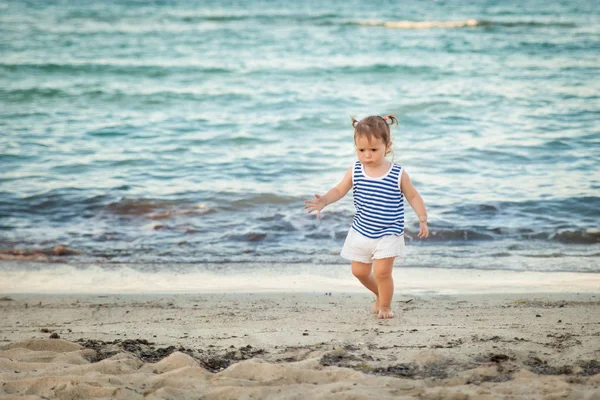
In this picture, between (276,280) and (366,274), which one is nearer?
(366,274)

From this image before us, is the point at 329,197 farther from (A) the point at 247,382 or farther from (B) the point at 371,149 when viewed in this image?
(A) the point at 247,382

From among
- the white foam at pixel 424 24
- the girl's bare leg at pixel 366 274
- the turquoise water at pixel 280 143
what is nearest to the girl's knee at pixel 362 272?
the girl's bare leg at pixel 366 274

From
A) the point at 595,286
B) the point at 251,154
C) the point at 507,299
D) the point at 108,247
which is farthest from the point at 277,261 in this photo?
the point at 251,154

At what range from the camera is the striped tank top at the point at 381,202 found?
4.47 metres

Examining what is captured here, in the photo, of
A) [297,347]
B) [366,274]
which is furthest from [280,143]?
[297,347]

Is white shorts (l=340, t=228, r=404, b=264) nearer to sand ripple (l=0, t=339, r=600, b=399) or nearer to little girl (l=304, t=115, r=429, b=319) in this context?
little girl (l=304, t=115, r=429, b=319)

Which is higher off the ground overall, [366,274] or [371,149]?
[371,149]

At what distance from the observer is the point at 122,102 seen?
1426cm

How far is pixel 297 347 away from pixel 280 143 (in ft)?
24.1

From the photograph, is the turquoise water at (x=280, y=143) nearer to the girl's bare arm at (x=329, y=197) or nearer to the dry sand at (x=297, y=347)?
the dry sand at (x=297, y=347)

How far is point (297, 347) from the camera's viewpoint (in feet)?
12.6

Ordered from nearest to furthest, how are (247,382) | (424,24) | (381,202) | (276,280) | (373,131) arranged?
1. (247,382)
2. (373,131)
3. (381,202)
4. (276,280)
5. (424,24)

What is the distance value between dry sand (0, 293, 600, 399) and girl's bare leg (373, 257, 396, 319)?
0.08 metres

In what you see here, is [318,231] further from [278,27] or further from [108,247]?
[278,27]
